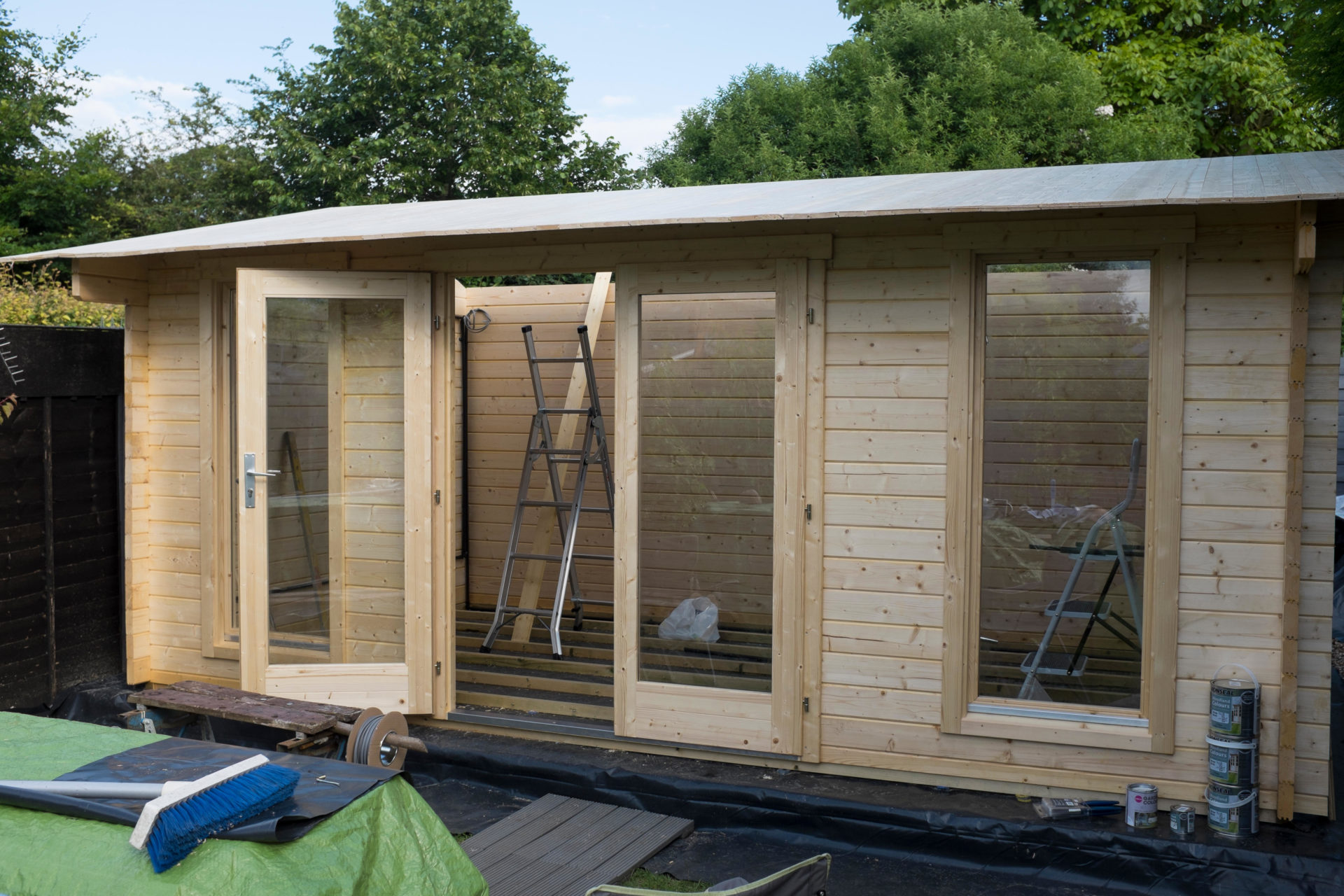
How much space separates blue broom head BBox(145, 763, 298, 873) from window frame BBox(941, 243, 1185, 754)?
110 inches

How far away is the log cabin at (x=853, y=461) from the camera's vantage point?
4.07 meters

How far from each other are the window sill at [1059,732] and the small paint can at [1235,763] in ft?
0.83

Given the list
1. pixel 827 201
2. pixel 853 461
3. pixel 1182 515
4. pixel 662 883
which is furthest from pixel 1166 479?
pixel 662 883

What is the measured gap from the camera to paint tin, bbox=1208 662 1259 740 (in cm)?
396

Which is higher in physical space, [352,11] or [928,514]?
[352,11]

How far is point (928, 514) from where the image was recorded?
4465 millimetres

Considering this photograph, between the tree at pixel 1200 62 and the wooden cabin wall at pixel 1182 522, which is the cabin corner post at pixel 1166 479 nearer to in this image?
the wooden cabin wall at pixel 1182 522

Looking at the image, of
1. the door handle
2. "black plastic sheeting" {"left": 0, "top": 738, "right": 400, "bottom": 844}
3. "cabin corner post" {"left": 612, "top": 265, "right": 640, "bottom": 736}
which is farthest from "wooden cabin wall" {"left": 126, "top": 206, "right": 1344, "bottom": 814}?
"black plastic sheeting" {"left": 0, "top": 738, "right": 400, "bottom": 844}

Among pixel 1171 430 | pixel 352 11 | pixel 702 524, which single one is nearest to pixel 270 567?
pixel 702 524

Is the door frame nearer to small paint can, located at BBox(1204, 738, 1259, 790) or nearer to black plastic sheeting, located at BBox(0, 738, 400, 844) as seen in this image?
small paint can, located at BBox(1204, 738, 1259, 790)

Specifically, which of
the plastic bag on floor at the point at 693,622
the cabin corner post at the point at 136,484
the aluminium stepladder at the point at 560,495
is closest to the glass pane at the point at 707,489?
the plastic bag on floor at the point at 693,622

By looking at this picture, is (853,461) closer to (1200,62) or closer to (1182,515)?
(1182,515)

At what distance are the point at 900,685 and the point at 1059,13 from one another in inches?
696

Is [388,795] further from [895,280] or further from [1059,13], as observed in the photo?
[1059,13]
